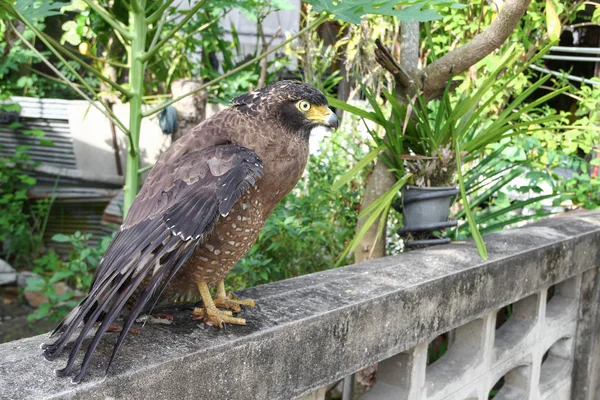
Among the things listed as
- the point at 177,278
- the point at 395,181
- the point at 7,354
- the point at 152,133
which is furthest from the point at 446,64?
the point at 152,133

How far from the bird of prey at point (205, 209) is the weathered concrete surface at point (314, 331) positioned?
2.4 inches

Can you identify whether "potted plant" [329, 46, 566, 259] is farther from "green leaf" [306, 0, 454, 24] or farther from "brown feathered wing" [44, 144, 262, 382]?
"brown feathered wing" [44, 144, 262, 382]

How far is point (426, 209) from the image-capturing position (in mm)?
2752

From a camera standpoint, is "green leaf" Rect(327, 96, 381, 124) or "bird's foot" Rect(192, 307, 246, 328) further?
"green leaf" Rect(327, 96, 381, 124)

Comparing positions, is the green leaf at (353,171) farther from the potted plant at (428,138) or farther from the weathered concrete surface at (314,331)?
the weathered concrete surface at (314,331)

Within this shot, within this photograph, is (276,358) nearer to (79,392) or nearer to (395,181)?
(79,392)

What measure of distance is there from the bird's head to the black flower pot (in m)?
1.07

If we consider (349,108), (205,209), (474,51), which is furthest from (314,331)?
(474,51)

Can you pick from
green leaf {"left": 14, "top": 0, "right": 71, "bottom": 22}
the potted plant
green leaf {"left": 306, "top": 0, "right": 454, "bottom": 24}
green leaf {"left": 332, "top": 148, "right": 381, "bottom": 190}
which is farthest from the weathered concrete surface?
green leaf {"left": 14, "top": 0, "right": 71, "bottom": 22}

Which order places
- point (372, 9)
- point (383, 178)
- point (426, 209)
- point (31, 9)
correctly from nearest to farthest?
point (372, 9)
point (31, 9)
point (426, 209)
point (383, 178)

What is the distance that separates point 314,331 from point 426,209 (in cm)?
119

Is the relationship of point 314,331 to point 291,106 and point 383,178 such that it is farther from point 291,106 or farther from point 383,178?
point 383,178

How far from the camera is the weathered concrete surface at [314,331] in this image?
1.33 meters

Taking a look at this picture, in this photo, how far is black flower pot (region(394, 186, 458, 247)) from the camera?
8.96 feet
